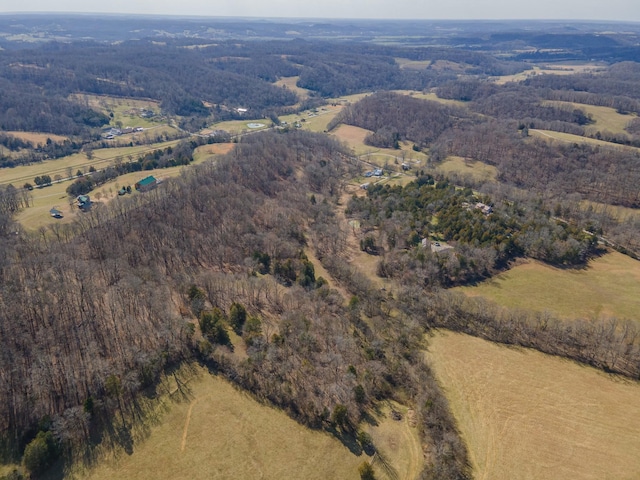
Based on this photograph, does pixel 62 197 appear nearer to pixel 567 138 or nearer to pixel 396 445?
pixel 396 445

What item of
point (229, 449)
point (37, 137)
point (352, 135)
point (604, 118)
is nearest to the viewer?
point (229, 449)

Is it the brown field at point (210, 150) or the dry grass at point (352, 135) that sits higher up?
the brown field at point (210, 150)

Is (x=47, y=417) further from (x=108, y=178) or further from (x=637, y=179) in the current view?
(x=637, y=179)

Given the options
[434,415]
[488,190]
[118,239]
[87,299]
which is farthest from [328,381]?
[488,190]

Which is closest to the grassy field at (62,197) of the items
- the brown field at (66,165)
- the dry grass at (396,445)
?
the brown field at (66,165)

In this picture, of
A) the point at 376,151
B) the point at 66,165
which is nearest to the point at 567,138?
the point at 376,151

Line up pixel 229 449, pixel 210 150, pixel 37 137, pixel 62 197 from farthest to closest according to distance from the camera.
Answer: pixel 37 137 → pixel 210 150 → pixel 62 197 → pixel 229 449

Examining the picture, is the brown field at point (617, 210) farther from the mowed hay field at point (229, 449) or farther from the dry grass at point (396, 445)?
the mowed hay field at point (229, 449)
